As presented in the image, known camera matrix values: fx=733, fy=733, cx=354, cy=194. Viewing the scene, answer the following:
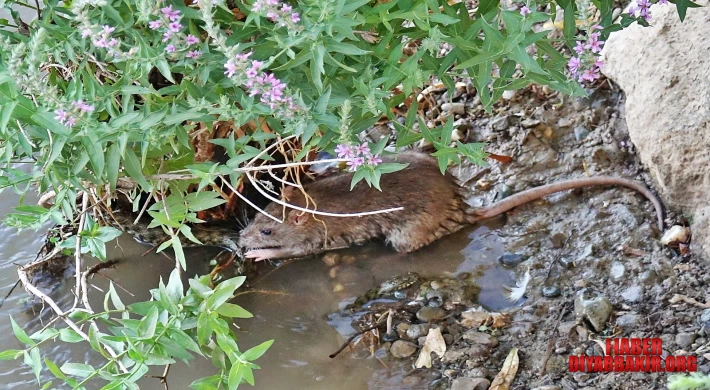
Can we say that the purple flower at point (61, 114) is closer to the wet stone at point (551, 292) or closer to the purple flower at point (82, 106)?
the purple flower at point (82, 106)

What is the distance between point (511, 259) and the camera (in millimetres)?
3982

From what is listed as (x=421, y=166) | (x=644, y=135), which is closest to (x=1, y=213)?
(x=421, y=166)

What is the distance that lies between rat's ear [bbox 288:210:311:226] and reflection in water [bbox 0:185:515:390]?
313 millimetres

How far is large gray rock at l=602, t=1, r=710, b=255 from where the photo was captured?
3.63 metres

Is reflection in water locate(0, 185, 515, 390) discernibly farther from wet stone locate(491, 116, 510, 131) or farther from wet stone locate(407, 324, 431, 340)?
wet stone locate(491, 116, 510, 131)

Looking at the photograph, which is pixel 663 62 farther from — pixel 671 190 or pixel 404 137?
pixel 404 137

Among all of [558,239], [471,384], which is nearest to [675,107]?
[558,239]

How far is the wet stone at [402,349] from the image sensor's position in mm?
→ 3531

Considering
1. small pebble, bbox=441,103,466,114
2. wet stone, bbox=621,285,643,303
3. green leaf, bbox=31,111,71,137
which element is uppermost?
green leaf, bbox=31,111,71,137

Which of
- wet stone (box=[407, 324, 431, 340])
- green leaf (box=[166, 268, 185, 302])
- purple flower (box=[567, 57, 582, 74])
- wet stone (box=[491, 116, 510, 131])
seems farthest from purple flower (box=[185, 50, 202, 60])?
wet stone (box=[491, 116, 510, 131])

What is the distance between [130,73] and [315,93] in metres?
0.62

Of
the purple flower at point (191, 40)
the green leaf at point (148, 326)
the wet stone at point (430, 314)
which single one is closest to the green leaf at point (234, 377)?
the green leaf at point (148, 326)

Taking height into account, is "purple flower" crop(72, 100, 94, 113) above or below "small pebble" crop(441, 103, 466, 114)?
above

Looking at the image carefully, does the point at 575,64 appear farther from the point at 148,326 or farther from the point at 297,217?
the point at 297,217
